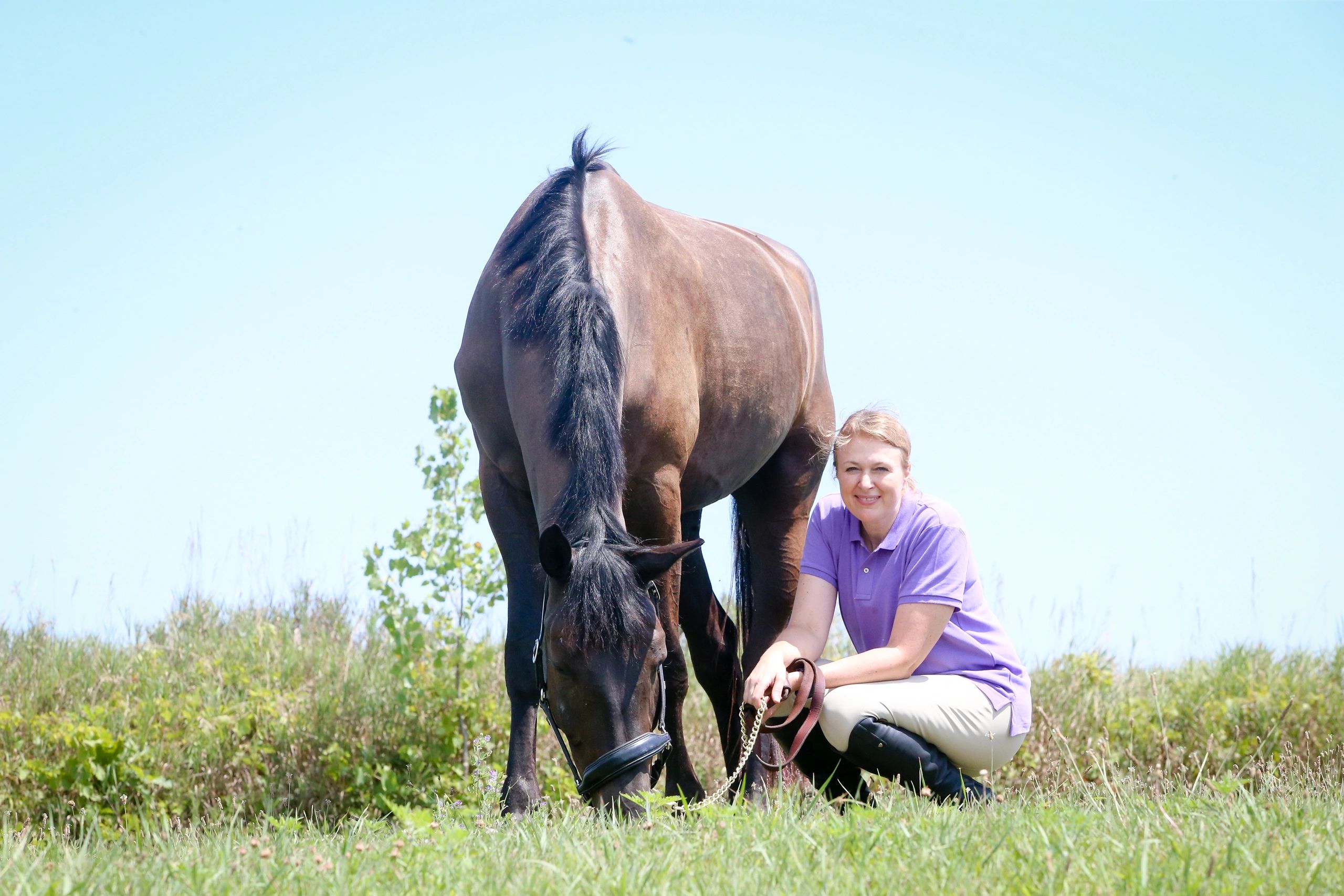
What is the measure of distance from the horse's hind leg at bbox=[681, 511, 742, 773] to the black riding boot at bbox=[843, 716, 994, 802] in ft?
7.43

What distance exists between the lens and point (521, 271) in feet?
14.4

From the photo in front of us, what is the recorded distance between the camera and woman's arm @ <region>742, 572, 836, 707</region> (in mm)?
3451

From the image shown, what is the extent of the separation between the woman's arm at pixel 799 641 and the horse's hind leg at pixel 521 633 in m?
0.96

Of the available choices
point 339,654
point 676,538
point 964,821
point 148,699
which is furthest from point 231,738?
point 964,821

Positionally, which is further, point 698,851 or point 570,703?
point 570,703

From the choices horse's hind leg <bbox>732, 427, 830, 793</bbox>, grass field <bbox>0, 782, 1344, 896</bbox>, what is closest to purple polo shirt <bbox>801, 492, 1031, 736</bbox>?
grass field <bbox>0, 782, 1344, 896</bbox>

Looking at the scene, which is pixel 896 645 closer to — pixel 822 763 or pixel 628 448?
pixel 822 763

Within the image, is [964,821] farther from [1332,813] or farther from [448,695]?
[448,695]

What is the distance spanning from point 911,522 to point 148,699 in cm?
460

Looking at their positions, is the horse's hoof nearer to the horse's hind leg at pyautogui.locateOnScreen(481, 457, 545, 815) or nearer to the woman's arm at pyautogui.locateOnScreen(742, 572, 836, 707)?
the horse's hind leg at pyautogui.locateOnScreen(481, 457, 545, 815)

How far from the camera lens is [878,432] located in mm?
3893

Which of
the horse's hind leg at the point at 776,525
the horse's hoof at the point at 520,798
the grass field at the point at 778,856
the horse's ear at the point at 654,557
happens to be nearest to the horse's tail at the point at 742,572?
the horse's hind leg at the point at 776,525

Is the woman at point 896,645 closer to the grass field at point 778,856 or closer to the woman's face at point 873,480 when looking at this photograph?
the woman's face at point 873,480

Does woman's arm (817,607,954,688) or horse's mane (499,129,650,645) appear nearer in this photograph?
horse's mane (499,129,650,645)
